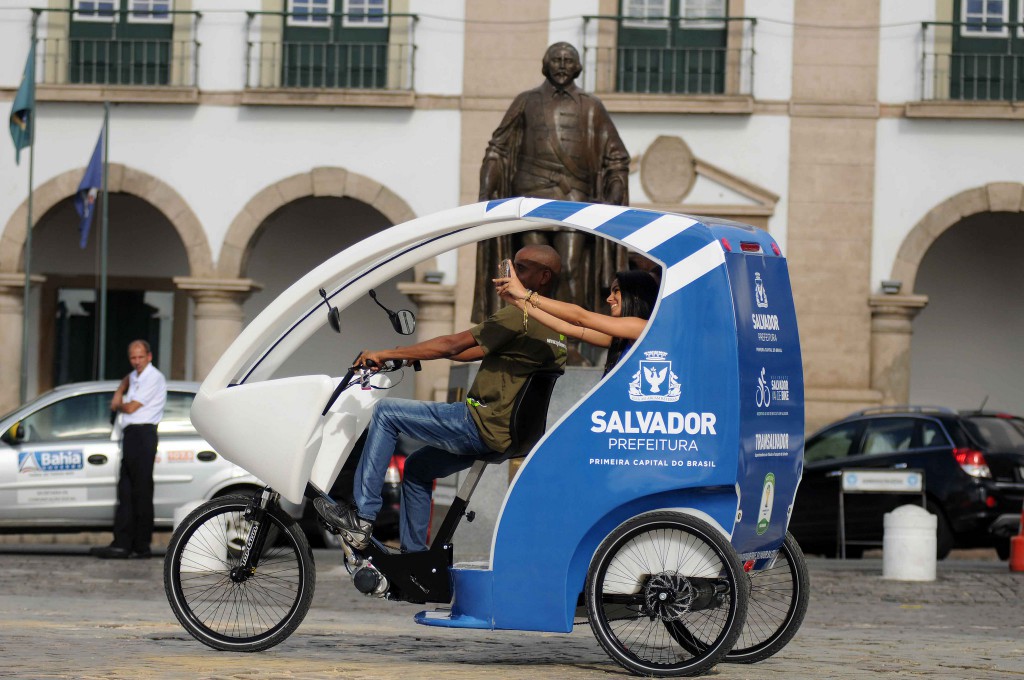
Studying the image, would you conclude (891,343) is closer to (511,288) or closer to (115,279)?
(115,279)

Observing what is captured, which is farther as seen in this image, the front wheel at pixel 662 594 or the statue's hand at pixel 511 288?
the statue's hand at pixel 511 288

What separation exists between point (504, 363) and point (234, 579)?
1.47m

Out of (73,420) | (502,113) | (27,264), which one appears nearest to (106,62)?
(27,264)

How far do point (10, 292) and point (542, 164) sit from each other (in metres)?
13.3

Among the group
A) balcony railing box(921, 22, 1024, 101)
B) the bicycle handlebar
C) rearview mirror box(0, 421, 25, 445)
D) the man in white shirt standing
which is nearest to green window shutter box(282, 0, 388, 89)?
balcony railing box(921, 22, 1024, 101)

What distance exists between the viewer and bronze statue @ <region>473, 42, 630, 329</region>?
1384 cm

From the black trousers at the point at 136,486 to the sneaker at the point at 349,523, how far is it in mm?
7963

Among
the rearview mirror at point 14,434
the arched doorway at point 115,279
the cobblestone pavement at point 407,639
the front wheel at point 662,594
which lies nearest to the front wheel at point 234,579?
the cobblestone pavement at point 407,639

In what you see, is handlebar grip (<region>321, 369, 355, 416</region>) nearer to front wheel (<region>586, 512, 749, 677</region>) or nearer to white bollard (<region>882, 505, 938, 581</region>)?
front wheel (<region>586, 512, 749, 677</region>)

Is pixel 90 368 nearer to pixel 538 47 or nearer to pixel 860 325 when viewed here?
pixel 538 47

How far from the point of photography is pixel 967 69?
24.0 meters

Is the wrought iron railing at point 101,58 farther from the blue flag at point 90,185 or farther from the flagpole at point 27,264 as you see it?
the blue flag at point 90,185

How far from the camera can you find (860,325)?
2402 centimetres

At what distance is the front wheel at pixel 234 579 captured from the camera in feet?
24.8
